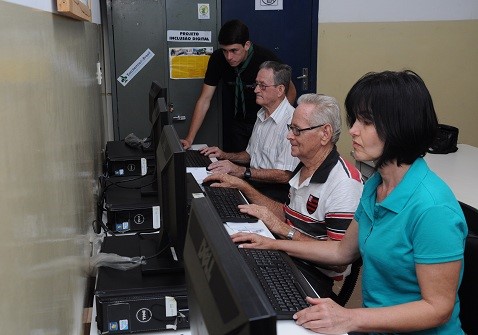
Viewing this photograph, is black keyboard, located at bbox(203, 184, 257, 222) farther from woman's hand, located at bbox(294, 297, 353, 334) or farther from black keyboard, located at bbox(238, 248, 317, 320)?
woman's hand, located at bbox(294, 297, 353, 334)

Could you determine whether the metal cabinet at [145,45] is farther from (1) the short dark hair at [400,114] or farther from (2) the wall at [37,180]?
(1) the short dark hair at [400,114]

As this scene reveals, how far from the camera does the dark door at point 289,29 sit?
13.7ft

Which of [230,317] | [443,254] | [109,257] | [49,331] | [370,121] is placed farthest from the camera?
[109,257]

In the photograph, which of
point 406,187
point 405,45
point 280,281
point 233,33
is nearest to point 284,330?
point 280,281

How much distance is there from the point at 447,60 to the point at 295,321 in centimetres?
397

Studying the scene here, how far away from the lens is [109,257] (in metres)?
1.54

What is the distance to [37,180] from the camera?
2.77ft

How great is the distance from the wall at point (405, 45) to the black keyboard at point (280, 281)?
3.02 metres

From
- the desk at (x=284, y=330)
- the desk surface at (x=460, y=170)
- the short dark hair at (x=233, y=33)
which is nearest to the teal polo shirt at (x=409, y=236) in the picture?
the desk at (x=284, y=330)

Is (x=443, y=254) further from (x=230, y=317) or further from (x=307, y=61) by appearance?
(x=307, y=61)

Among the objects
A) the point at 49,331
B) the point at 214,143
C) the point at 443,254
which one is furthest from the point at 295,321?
the point at 214,143

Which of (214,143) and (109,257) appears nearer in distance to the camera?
(109,257)

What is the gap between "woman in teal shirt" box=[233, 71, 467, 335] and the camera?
1.32 meters

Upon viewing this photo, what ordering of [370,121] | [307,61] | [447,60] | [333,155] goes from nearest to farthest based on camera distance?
[370,121] → [333,155] → [307,61] → [447,60]
